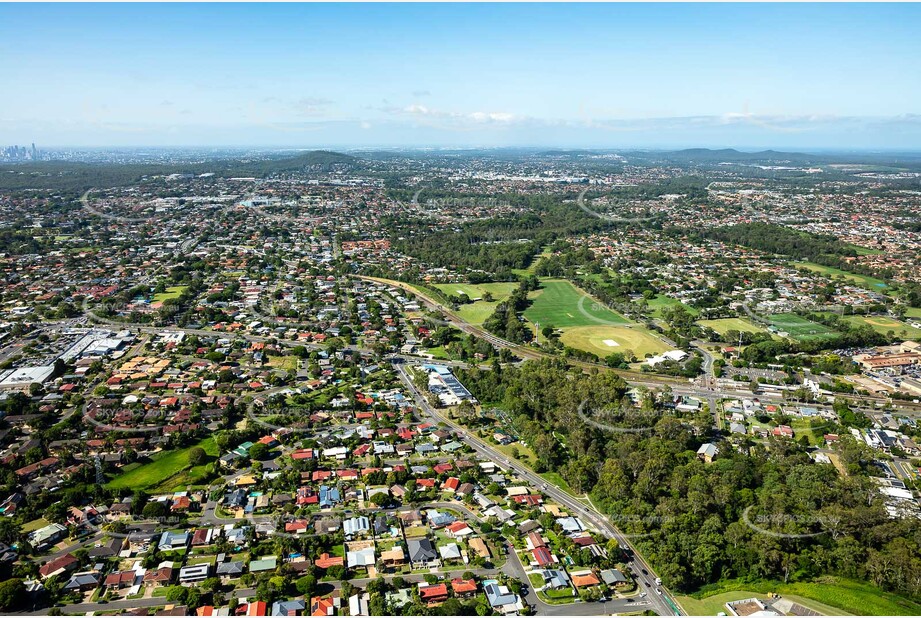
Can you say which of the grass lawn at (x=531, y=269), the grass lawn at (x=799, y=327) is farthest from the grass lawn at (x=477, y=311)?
the grass lawn at (x=799, y=327)

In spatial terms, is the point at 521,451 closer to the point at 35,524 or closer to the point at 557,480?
the point at 557,480

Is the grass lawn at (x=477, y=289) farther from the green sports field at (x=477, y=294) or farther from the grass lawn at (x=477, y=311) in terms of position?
the grass lawn at (x=477, y=311)

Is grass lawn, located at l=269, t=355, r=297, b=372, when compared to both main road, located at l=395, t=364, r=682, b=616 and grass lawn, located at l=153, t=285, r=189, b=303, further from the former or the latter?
grass lawn, located at l=153, t=285, r=189, b=303

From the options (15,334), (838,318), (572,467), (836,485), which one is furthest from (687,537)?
(15,334)

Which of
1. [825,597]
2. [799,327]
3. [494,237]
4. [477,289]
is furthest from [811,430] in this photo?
[494,237]

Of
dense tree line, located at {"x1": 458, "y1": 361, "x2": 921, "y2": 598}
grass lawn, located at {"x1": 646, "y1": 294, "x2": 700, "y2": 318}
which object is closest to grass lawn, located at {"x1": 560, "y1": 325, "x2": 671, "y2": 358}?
grass lawn, located at {"x1": 646, "y1": 294, "x2": 700, "y2": 318}
